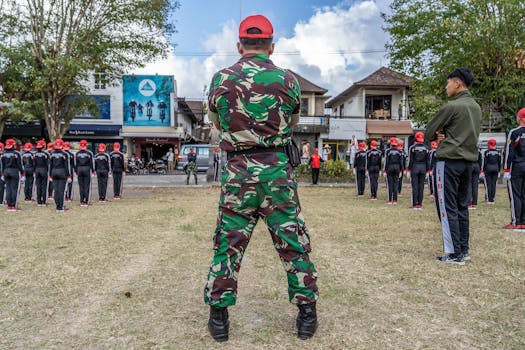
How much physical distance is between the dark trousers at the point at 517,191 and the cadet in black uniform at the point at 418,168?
4034mm

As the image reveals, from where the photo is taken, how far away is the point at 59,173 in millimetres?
11039

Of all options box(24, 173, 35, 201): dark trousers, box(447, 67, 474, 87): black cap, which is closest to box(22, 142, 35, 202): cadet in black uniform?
box(24, 173, 35, 201): dark trousers

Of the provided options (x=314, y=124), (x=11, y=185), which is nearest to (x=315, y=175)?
(x=11, y=185)

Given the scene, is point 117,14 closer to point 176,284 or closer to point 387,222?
point 387,222

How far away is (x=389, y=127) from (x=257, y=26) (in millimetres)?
37486

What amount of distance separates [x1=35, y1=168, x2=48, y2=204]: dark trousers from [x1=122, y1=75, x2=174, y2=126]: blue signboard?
26227 mm

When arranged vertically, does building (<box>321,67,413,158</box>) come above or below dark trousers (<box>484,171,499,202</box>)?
above

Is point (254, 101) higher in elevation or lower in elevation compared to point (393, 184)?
higher

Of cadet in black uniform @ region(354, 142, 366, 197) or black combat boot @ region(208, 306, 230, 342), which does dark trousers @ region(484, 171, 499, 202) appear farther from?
black combat boot @ region(208, 306, 230, 342)

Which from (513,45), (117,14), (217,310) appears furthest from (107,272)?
(513,45)

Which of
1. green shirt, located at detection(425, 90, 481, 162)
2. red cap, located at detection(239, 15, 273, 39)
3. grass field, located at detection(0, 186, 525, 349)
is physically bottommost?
grass field, located at detection(0, 186, 525, 349)

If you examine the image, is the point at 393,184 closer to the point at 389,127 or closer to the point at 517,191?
the point at 517,191

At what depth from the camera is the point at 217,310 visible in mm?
2971

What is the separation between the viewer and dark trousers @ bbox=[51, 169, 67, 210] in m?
10.9
